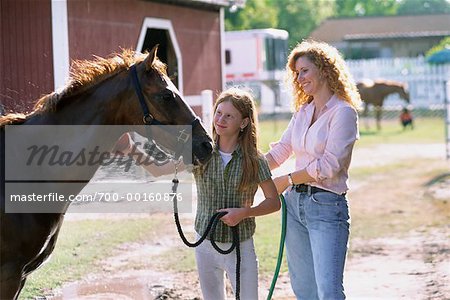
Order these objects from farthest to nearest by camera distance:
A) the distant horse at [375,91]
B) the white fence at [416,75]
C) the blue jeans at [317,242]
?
1. the white fence at [416,75]
2. the distant horse at [375,91]
3. the blue jeans at [317,242]

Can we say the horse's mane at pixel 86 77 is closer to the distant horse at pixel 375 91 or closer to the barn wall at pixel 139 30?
the barn wall at pixel 139 30

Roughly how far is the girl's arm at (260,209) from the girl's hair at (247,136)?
4.1 inches

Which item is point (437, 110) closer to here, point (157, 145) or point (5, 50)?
point (5, 50)

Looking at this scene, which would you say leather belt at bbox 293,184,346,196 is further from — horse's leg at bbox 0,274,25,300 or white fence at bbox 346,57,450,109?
white fence at bbox 346,57,450,109

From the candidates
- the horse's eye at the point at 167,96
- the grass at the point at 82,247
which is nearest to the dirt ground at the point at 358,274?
the grass at the point at 82,247

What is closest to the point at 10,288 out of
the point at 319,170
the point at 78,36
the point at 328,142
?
the point at 319,170

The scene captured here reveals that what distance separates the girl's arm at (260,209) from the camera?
4.15m

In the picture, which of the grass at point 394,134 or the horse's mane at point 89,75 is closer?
the horse's mane at point 89,75

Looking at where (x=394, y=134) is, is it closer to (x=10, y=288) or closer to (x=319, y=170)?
(x=319, y=170)

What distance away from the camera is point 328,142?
14.6 feet

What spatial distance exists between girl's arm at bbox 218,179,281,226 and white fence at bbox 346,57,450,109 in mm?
30594

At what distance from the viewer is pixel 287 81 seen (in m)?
4.79

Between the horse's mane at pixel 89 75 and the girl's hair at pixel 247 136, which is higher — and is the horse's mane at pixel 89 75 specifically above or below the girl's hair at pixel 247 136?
above

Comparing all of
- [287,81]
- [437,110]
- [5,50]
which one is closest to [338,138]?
[287,81]
